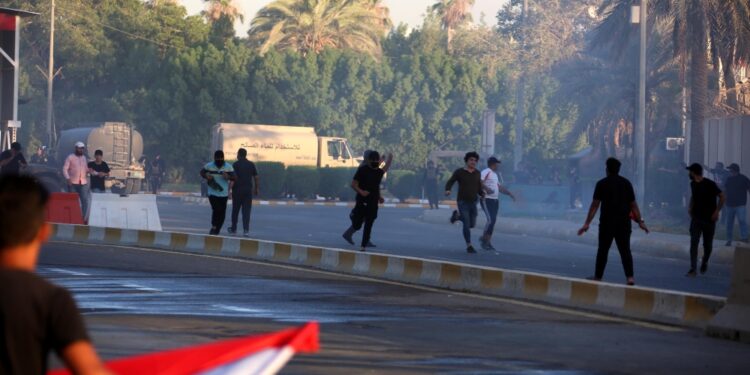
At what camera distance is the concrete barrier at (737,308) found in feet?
43.7

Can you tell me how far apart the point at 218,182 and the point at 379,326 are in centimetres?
1215

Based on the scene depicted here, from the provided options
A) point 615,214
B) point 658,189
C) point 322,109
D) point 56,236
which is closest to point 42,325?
point 615,214

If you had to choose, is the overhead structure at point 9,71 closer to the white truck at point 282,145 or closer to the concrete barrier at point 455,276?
the concrete barrier at point 455,276

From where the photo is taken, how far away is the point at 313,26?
83.0 m

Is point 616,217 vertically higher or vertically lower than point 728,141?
lower

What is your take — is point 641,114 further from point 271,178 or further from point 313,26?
point 313,26

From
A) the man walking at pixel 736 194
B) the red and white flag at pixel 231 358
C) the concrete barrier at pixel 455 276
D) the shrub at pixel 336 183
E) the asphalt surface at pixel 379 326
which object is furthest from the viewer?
the shrub at pixel 336 183

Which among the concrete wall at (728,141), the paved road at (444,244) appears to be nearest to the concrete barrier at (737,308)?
the paved road at (444,244)

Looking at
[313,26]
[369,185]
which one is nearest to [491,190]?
[369,185]

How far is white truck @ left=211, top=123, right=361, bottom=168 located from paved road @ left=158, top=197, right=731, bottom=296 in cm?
1182

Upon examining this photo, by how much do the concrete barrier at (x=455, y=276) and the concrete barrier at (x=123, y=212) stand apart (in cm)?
73

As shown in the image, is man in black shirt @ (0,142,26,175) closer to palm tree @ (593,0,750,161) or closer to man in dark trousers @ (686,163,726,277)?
man in dark trousers @ (686,163,726,277)

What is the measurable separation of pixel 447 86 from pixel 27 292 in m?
78.3

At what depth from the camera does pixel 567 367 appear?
1068 cm
